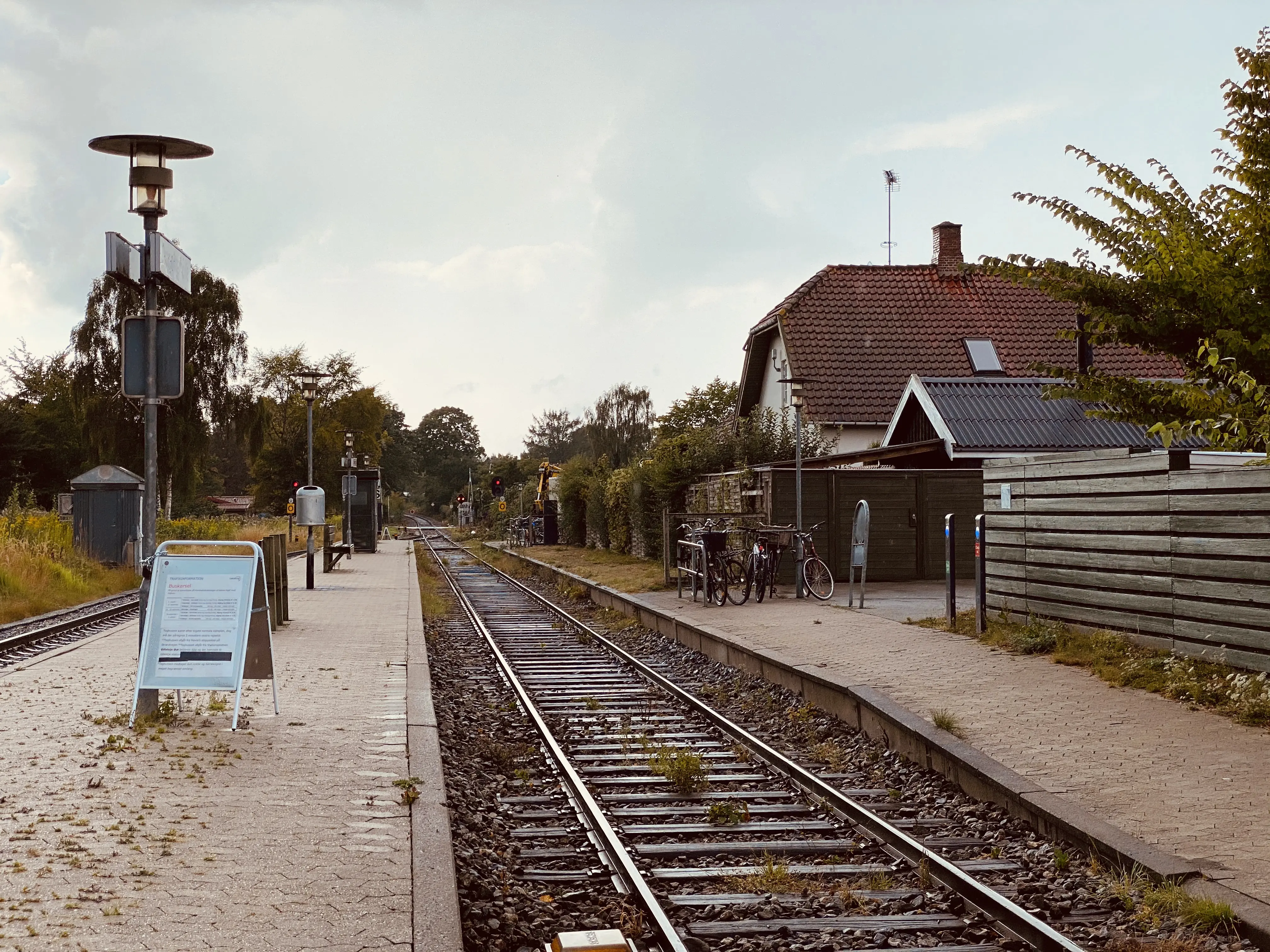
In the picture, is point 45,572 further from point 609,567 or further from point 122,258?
point 122,258

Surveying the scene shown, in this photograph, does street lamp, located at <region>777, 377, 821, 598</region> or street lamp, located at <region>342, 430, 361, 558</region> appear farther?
street lamp, located at <region>342, 430, 361, 558</region>

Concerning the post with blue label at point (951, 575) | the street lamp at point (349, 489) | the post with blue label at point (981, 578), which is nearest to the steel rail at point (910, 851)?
the post with blue label at point (981, 578)

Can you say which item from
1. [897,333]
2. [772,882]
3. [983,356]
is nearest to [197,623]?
[772,882]

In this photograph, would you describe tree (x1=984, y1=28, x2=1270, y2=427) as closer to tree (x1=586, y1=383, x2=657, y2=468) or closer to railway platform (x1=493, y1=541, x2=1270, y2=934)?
railway platform (x1=493, y1=541, x2=1270, y2=934)

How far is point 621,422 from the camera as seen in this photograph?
67.2 metres

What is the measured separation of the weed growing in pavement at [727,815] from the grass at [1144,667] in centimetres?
354

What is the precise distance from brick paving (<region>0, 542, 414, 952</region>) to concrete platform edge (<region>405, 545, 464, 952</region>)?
Result: 6cm

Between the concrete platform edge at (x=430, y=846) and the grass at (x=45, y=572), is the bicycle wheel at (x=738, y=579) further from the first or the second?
the grass at (x=45, y=572)

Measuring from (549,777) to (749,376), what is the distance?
31348 millimetres

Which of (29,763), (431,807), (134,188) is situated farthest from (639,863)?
(134,188)

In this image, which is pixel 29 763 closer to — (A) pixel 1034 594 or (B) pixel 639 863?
(B) pixel 639 863

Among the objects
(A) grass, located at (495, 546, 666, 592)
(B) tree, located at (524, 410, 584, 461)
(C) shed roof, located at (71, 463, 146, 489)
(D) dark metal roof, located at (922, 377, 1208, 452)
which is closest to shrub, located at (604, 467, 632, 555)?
→ (A) grass, located at (495, 546, 666, 592)

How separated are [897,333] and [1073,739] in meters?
27.0

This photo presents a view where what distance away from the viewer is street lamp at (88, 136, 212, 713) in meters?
8.45
